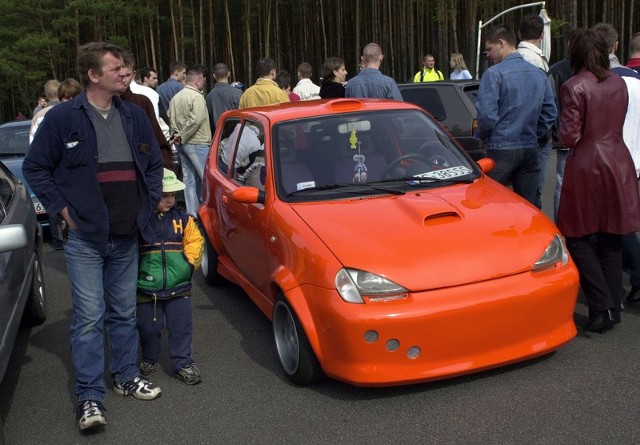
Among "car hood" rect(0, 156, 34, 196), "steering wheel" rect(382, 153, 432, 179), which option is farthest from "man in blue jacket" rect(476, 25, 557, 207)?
"car hood" rect(0, 156, 34, 196)

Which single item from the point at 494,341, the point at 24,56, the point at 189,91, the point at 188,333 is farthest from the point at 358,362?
the point at 24,56

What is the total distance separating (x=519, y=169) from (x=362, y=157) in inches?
63.5

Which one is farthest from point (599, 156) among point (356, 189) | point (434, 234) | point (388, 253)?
point (388, 253)

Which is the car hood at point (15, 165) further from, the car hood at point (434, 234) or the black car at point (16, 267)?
the car hood at point (434, 234)

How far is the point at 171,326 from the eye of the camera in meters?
4.66

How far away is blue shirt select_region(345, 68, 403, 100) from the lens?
8.05 m

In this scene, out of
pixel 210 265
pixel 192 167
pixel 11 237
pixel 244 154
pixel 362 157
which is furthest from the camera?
pixel 192 167

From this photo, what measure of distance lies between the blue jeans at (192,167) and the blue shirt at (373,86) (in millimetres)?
2233

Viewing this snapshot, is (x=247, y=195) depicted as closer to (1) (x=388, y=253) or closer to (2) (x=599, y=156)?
(1) (x=388, y=253)

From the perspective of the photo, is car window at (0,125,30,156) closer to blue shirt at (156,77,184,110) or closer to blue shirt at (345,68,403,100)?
blue shirt at (156,77,184,110)

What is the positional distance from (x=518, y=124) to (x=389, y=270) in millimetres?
2507

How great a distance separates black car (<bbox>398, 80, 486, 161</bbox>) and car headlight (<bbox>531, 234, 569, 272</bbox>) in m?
6.91

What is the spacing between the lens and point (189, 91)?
9367 millimetres

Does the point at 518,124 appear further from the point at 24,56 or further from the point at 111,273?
the point at 24,56
